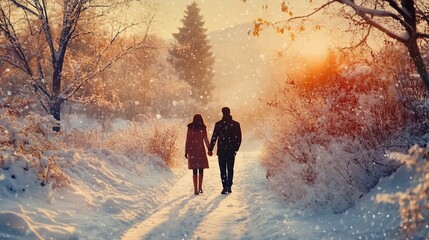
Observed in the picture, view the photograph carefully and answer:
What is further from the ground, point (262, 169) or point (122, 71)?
point (122, 71)

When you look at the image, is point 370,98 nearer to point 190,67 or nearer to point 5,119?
point 5,119

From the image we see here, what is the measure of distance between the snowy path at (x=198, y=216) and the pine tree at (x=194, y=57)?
34923 mm

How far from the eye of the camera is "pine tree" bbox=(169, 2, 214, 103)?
45875 millimetres

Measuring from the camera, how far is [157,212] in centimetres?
755

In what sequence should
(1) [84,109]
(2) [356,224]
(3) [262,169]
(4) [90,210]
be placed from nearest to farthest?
(2) [356,224], (4) [90,210], (3) [262,169], (1) [84,109]

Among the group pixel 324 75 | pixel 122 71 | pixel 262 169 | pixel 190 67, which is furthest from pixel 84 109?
pixel 324 75

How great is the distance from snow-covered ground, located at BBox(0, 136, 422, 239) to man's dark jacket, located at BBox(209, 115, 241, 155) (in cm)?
111

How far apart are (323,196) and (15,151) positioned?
551 centimetres

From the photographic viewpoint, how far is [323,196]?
6.30m

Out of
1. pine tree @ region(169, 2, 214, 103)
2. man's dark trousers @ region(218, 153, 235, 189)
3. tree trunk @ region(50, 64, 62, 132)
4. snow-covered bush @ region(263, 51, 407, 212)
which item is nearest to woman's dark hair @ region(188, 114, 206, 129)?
man's dark trousers @ region(218, 153, 235, 189)

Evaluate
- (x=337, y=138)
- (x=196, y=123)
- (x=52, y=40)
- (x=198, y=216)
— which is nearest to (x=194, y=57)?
(x=52, y=40)

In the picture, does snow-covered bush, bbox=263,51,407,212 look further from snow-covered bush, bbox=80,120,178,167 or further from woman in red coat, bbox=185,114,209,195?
snow-covered bush, bbox=80,120,178,167

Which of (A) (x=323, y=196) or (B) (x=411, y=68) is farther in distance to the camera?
(B) (x=411, y=68)

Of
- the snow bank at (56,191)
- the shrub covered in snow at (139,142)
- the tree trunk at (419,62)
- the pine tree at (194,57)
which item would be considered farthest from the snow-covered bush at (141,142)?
the pine tree at (194,57)
